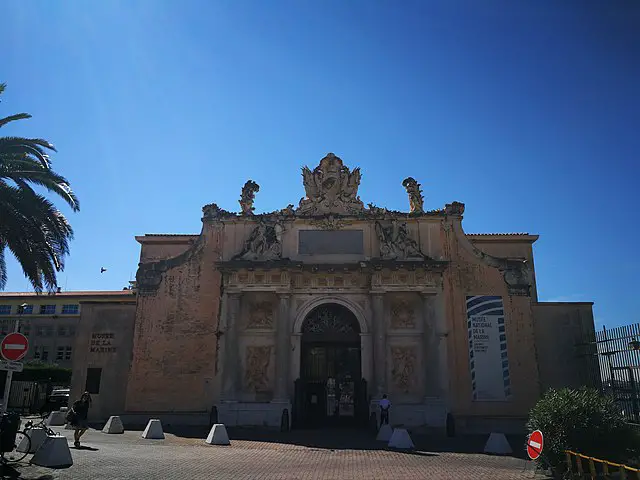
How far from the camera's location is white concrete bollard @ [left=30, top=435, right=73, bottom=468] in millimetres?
10914

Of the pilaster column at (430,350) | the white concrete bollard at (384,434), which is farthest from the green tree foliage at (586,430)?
the pilaster column at (430,350)

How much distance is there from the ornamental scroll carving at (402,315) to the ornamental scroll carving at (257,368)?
5.69 meters

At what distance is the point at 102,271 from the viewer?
50094mm

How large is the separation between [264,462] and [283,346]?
9.15 meters

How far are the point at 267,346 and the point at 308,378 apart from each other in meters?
2.40

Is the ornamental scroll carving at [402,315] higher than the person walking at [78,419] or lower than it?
higher

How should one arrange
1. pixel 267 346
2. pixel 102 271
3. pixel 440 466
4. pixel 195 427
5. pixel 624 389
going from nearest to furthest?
pixel 440 466
pixel 624 389
pixel 195 427
pixel 267 346
pixel 102 271

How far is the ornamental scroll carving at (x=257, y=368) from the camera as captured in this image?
2219cm

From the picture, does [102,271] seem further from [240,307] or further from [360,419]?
[360,419]

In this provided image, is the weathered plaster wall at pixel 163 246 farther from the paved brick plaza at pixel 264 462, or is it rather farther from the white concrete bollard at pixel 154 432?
the paved brick plaza at pixel 264 462

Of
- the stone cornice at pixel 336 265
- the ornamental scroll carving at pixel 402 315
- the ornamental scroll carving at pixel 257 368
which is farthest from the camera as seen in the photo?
the ornamental scroll carving at pixel 402 315

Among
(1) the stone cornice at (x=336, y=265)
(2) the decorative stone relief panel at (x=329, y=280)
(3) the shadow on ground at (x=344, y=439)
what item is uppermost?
(1) the stone cornice at (x=336, y=265)

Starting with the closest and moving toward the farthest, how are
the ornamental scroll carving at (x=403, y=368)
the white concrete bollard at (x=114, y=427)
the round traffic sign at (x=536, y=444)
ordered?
the round traffic sign at (x=536, y=444) → the white concrete bollard at (x=114, y=427) → the ornamental scroll carving at (x=403, y=368)

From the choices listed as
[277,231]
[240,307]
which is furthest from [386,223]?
[240,307]
